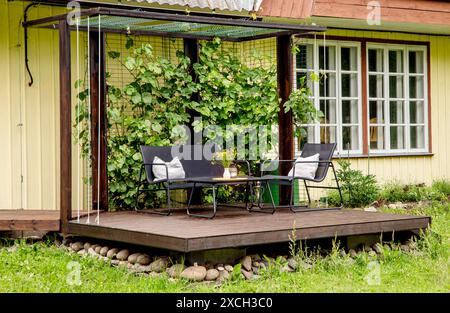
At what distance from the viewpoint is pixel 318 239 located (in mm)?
7762

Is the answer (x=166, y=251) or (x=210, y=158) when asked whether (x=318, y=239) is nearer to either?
(x=166, y=251)

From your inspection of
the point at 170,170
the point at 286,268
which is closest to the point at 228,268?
the point at 286,268

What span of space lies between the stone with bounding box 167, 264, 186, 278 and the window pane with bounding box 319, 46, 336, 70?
19.4 feet

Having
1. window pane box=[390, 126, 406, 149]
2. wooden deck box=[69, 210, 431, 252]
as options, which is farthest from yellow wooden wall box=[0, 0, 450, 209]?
window pane box=[390, 126, 406, 149]

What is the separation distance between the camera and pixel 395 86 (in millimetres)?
13039

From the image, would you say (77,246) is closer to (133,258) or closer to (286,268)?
(133,258)

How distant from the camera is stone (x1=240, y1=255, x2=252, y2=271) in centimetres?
707

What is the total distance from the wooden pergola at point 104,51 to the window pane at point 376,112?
336 centimetres

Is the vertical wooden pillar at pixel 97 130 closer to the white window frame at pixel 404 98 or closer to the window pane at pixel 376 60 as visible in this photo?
the white window frame at pixel 404 98

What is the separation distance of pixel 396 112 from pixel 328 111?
1434 millimetres

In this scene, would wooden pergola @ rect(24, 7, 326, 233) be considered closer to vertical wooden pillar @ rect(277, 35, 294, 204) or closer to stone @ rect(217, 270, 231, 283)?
vertical wooden pillar @ rect(277, 35, 294, 204)

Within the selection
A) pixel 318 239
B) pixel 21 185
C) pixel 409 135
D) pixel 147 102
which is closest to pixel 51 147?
pixel 21 185

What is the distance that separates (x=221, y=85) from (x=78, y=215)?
2.88 meters

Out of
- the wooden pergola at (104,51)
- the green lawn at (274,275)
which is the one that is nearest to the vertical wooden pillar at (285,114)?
the wooden pergola at (104,51)
